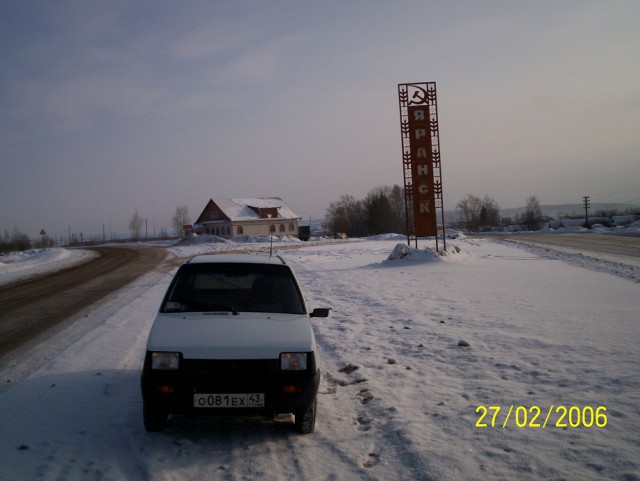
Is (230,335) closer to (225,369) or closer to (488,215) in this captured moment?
(225,369)

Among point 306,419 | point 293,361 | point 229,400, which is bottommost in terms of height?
point 306,419

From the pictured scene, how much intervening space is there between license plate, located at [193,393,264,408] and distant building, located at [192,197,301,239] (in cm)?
6762

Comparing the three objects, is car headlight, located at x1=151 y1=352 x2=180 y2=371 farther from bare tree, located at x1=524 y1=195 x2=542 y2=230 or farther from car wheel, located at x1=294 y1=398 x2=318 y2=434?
bare tree, located at x1=524 y1=195 x2=542 y2=230

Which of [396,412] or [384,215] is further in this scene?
[384,215]

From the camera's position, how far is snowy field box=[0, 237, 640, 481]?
3711 millimetres

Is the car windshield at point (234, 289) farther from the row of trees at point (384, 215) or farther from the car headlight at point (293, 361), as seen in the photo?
the row of trees at point (384, 215)

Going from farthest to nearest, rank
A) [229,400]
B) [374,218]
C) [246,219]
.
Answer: [374,218]
[246,219]
[229,400]

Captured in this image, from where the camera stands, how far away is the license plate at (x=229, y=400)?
158 inches

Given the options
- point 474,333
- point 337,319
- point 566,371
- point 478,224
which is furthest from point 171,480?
point 478,224

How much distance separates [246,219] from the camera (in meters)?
72.4

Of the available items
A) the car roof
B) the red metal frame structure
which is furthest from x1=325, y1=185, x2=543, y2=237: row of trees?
the car roof
